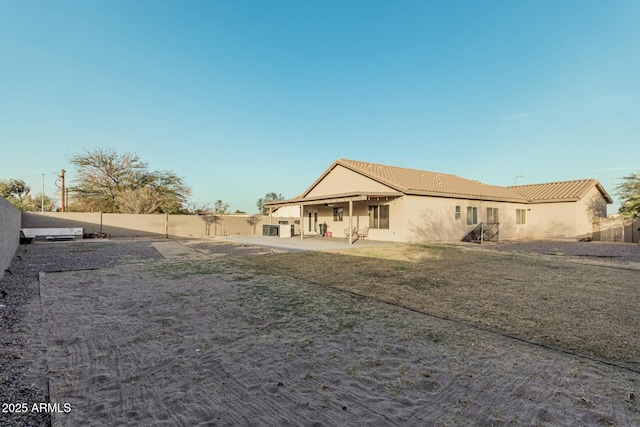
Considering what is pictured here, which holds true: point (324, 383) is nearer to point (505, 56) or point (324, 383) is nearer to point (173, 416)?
point (173, 416)

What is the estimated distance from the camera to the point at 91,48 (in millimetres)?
12914

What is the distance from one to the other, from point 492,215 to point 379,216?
28.1ft

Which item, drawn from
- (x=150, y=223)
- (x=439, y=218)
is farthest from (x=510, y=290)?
(x=150, y=223)

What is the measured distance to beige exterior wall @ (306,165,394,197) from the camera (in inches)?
732

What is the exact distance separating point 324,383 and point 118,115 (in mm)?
21558

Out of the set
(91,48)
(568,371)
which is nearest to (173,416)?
(568,371)

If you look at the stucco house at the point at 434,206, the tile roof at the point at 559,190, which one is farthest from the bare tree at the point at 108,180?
the tile roof at the point at 559,190

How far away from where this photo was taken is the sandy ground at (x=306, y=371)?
2.19 m

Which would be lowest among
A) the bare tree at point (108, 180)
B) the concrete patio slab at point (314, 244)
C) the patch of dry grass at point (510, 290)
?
the patch of dry grass at point (510, 290)

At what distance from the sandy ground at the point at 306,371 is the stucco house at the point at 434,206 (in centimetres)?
1156

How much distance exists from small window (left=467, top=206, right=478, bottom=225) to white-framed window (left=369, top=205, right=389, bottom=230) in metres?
5.79

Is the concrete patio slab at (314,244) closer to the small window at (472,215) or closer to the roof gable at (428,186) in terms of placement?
the roof gable at (428,186)

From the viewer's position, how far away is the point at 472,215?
19312 millimetres

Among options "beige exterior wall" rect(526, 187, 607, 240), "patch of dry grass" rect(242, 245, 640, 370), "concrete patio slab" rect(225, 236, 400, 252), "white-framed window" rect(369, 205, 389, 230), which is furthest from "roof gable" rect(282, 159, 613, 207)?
"patch of dry grass" rect(242, 245, 640, 370)
